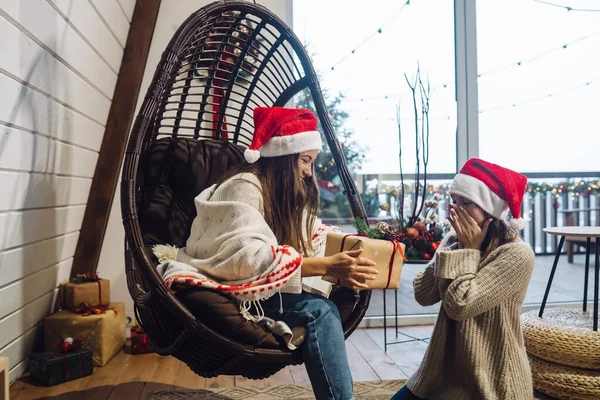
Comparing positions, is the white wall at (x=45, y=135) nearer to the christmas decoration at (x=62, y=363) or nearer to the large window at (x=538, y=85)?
the christmas decoration at (x=62, y=363)

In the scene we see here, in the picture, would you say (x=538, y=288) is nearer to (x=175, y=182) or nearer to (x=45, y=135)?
(x=175, y=182)

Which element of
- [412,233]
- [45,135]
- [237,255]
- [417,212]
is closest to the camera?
[237,255]

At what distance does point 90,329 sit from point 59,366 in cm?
24

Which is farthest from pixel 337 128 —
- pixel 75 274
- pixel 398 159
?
pixel 75 274

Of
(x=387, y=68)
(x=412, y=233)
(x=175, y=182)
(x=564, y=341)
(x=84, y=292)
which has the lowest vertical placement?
(x=564, y=341)

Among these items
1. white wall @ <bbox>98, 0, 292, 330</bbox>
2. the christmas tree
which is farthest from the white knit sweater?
the christmas tree

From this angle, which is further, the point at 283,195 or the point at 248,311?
the point at 283,195

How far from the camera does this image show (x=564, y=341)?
209cm

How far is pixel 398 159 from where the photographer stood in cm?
342

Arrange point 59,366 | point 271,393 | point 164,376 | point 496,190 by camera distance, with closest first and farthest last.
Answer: point 496,190
point 271,393
point 59,366
point 164,376

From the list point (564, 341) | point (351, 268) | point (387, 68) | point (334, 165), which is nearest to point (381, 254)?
point (351, 268)

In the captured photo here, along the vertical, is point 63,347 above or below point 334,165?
below

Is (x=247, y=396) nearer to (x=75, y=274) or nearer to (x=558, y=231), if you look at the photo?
(x=75, y=274)

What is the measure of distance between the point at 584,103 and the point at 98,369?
3.38 m
